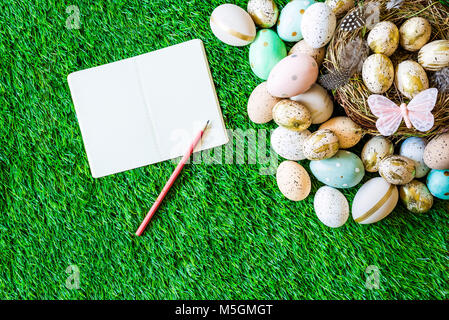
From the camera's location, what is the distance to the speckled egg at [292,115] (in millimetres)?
949

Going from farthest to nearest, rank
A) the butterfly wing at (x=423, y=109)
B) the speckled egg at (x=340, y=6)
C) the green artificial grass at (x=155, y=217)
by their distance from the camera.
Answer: the green artificial grass at (x=155, y=217)
the speckled egg at (x=340, y=6)
the butterfly wing at (x=423, y=109)

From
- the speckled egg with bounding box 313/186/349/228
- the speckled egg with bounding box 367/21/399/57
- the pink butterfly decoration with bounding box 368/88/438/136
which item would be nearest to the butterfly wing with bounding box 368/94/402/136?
the pink butterfly decoration with bounding box 368/88/438/136

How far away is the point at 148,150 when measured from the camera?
1.10 meters

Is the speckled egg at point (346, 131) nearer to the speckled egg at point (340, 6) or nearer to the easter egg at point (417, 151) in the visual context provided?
the easter egg at point (417, 151)

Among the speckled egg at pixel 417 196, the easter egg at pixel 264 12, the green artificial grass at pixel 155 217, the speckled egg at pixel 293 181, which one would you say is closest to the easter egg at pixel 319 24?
the easter egg at pixel 264 12

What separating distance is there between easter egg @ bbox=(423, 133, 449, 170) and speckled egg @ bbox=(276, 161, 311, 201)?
293 millimetres

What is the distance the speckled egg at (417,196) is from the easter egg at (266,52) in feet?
1.54

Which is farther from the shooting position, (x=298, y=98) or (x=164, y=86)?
(x=164, y=86)

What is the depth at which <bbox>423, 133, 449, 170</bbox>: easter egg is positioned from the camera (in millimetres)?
916

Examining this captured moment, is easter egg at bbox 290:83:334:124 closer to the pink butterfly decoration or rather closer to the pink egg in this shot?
the pink egg
